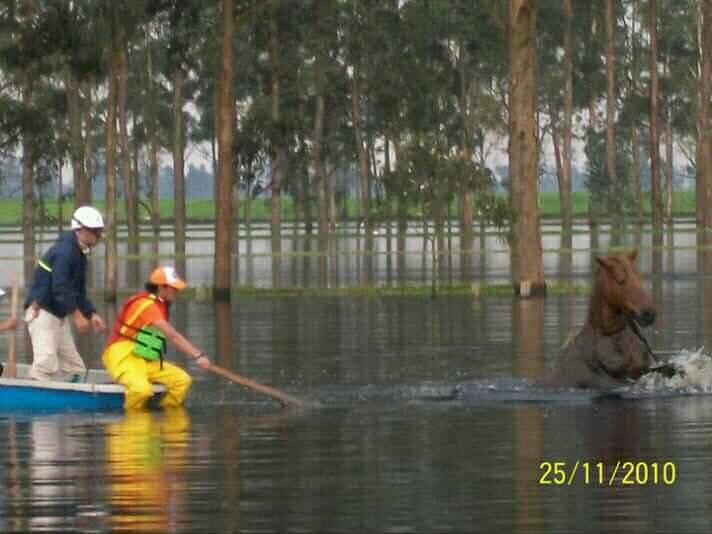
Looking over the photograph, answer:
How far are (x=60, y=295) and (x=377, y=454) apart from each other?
4.34 meters

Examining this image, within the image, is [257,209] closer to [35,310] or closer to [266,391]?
[35,310]

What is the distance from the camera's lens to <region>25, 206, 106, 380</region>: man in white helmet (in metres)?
18.5

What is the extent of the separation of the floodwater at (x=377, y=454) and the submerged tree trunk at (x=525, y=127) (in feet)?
43.4

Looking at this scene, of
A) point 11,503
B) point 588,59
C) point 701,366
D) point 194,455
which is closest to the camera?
point 11,503

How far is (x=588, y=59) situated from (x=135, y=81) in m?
19.4

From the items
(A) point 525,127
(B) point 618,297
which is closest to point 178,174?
(A) point 525,127

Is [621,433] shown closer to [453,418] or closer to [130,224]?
[453,418]

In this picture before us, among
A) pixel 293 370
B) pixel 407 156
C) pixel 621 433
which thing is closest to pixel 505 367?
pixel 293 370

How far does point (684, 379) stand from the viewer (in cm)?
1939

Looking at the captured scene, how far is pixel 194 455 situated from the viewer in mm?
15117

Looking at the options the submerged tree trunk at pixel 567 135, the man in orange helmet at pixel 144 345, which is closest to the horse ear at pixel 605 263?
the man in orange helmet at pixel 144 345
